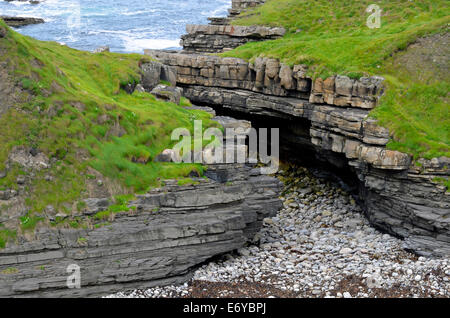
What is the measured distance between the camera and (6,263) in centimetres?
1883

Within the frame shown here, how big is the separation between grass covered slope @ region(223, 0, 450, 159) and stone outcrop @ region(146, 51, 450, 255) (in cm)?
69

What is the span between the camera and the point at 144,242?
2075 cm

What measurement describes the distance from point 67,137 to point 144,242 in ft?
18.3

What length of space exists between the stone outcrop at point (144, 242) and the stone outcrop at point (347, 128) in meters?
7.61

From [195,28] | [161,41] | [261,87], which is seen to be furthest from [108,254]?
[161,41]

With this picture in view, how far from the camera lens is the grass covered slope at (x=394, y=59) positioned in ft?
86.8

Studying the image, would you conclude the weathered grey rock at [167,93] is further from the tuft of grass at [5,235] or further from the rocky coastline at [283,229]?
the tuft of grass at [5,235]

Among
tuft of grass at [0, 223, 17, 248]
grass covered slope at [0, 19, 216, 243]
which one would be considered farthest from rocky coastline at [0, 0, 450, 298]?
grass covered slope at [0, 19, 216, 243]

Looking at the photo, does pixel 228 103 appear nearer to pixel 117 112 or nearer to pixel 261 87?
pixel 261 87

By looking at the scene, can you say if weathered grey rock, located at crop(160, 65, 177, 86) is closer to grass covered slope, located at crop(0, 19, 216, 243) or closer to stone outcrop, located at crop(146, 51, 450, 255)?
stone outcrop, located at crop(146, 51, 450, 255)

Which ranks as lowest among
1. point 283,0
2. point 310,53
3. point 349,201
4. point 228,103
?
point 349,201

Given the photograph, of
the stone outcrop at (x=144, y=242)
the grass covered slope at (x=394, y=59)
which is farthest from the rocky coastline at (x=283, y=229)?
the grass covered slope at (x=394, y=59)

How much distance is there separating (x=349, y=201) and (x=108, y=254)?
17603 millimetres

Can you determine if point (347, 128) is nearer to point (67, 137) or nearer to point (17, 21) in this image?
point (67, 137)
